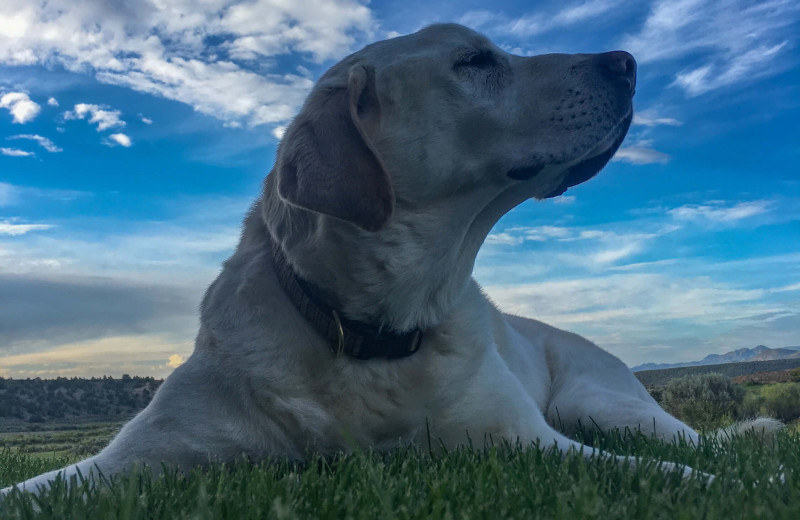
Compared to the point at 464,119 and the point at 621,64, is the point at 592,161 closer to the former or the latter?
the point at 621,64

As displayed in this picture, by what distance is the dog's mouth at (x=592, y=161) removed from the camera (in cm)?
369

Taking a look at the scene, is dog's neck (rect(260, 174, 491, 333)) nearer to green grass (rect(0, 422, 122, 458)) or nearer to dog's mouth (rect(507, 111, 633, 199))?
dog's mouth (rect(507, 111, 633, 199))

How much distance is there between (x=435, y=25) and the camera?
3.94 metres

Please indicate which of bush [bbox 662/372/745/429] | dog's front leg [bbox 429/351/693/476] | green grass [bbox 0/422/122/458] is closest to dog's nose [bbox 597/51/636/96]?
dog's front leg [bbox 429/351/693/476]

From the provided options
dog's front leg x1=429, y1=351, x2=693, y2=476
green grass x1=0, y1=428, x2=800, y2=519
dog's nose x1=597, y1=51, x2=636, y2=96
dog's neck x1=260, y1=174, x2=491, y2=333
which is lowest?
green grass x1=0, y1=428, x2=800, y2=519

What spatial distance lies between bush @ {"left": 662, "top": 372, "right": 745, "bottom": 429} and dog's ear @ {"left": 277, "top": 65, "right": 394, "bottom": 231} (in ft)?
25.9

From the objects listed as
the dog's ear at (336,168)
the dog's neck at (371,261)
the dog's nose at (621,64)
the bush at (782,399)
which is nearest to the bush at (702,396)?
the bush at (782,399)

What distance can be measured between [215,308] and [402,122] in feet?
4.48

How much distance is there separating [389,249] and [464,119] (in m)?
0.82

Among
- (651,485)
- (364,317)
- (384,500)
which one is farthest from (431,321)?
(384,500)

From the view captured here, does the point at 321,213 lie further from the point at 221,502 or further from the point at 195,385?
the point at 221,502

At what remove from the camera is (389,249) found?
3.39 m

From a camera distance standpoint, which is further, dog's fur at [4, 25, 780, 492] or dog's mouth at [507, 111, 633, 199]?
dog's mouth at [507, 111, 633, 199]

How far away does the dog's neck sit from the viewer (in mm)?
3305
